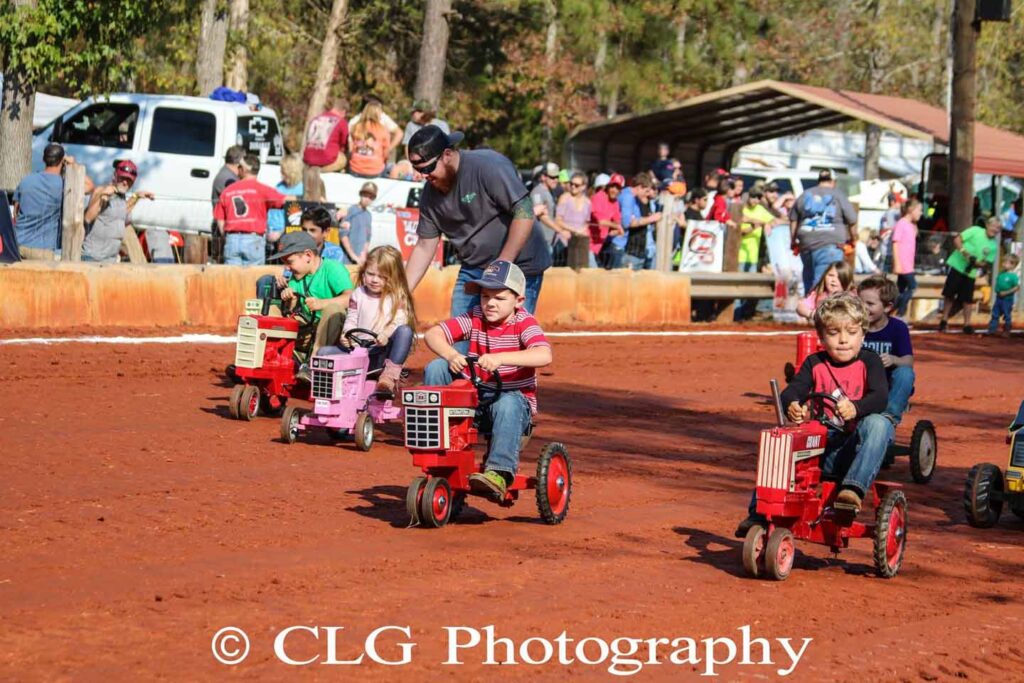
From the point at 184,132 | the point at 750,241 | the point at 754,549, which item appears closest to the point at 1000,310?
the point at 750,241

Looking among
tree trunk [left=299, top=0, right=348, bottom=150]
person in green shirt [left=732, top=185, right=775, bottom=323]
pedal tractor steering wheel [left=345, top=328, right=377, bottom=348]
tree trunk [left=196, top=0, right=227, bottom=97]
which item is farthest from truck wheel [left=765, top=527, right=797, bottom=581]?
tree trunk [left=299, top=0, right=348, bottom=150]

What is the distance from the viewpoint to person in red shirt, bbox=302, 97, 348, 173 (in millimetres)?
21547

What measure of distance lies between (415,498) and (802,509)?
6.45 feet

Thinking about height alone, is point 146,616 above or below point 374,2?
below

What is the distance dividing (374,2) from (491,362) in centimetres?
3006

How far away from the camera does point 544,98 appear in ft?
136

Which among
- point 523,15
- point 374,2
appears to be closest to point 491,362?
point 523,15

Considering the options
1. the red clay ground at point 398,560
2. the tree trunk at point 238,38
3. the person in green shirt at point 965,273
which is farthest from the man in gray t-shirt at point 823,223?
the tree trunk at point 238,38

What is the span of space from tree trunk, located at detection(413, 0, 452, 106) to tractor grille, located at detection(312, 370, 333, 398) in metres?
19.7

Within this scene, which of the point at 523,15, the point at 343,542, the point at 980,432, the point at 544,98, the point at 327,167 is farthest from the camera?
the point at 544,98

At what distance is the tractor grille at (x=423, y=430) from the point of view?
319 inches

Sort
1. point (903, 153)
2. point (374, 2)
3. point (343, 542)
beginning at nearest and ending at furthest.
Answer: point (343, 542) → point (374, 2) → point (903, 153)

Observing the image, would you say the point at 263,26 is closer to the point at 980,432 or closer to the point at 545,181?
the point at 545,181

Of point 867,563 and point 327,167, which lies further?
point 327,167
